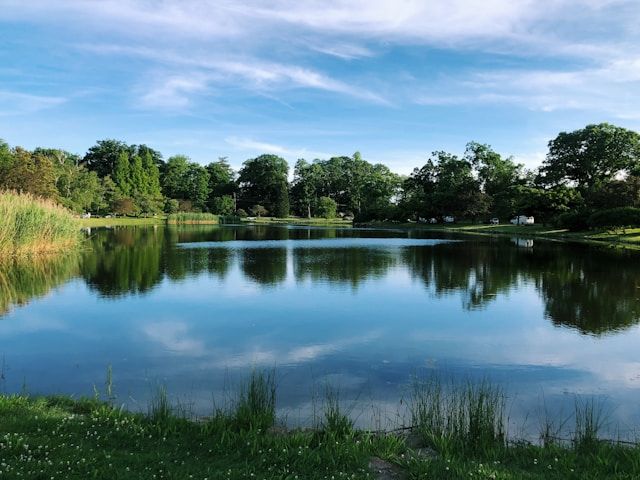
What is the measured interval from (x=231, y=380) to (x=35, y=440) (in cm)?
384

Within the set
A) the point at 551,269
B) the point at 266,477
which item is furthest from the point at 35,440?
the point at 551,269

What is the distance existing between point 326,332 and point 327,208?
9589cm

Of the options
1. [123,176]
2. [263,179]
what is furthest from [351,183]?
[123,176]

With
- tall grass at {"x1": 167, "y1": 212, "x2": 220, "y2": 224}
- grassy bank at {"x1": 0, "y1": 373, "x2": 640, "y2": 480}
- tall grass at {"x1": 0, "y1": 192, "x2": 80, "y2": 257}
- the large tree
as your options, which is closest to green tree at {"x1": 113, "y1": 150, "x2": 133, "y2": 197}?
tall grass at {"x1": 167, "y1": 212, "x2": 220, "y2": 224}

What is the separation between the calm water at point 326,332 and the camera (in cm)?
828

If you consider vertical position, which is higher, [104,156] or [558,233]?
[104,156]

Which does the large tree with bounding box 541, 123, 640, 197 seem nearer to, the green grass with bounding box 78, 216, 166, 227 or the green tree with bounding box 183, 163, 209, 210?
the green grass with bounding box 78, 216, 166, 227

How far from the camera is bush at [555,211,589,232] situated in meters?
49.6

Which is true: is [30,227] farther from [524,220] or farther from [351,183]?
[351,183]

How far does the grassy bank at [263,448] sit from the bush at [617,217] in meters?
41.6

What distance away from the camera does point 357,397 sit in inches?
311

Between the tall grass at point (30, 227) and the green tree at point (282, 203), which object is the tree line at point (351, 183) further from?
the tall grass at point (30, 227)

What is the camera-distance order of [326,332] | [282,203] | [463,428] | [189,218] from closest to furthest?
[463,428] < [326,332] < [189,218] < [282,203]

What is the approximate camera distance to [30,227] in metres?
25.6
